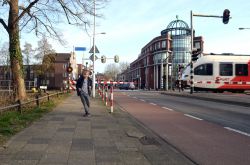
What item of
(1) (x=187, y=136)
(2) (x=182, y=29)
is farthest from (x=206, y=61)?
(2) (x=182, y=29)

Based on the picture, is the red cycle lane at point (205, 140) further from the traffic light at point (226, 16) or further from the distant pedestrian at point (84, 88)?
the traffic light at point (226, 16)

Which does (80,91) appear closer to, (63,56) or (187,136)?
(187,136)

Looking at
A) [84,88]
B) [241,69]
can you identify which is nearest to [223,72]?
[241,69]

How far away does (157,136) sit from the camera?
984cm

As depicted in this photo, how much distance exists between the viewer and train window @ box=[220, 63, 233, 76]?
3672cm

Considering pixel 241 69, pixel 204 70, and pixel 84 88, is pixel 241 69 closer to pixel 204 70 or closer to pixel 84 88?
pixel 204 70

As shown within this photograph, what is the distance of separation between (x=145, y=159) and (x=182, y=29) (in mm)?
108086

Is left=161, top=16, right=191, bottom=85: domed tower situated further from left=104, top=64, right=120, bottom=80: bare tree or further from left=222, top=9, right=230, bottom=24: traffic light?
left=222, top=9, right=230, bottom=24: traffic light

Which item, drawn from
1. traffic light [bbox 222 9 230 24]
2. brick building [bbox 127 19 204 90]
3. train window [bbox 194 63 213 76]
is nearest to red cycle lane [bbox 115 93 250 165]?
traffic light [bbox 222 9 230 24]

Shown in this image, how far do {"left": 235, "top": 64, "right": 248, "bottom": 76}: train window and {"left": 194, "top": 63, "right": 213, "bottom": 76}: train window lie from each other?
98.2 inches

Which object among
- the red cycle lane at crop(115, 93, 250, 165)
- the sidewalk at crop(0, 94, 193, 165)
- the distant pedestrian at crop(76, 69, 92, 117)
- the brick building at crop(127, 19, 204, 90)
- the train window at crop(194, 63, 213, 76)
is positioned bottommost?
the red cycle lane at crop(115, 93, 250, 165)

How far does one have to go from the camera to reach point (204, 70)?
122 ft

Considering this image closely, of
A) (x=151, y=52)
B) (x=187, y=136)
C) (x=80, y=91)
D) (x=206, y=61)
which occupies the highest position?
(x=151, y=52)

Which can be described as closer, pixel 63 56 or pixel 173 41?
pixel 173 41
